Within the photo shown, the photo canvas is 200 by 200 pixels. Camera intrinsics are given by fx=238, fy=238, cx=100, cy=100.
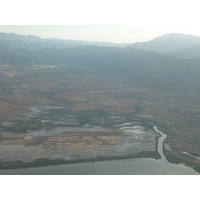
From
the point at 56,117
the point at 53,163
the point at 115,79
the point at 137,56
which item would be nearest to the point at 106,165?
the point at 53,163

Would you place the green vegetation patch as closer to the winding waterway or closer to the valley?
the valley

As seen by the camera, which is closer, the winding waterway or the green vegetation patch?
the winding waterway

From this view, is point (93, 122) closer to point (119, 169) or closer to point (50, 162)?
point (50, 162)

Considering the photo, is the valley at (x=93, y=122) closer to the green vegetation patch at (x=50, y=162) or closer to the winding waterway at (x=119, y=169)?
the green vegetation patch at (x=50, y=162)

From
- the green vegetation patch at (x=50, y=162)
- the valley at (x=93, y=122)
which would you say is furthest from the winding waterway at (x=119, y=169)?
the valley at (x=93, y=122)

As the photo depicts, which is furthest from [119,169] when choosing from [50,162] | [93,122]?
[93,122]

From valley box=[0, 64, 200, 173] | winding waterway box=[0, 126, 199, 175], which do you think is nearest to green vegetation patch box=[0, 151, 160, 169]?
valley box=[0, 64, 200, 173]

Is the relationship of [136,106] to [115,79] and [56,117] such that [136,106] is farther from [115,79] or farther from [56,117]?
[115,79]

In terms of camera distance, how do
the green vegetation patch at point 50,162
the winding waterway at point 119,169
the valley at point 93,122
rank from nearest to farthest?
the winding waterway at point 119,169
the green vegetation patch at point 50,162
the valley at point 93,122

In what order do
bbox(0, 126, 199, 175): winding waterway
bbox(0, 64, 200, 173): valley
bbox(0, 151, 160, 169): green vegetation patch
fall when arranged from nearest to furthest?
bbox(0, 126, 199, 175): winding waterway → bbox(0, 151, 160, 169): green vegetation patch → bbox(0, 64, 200, 173): valley
